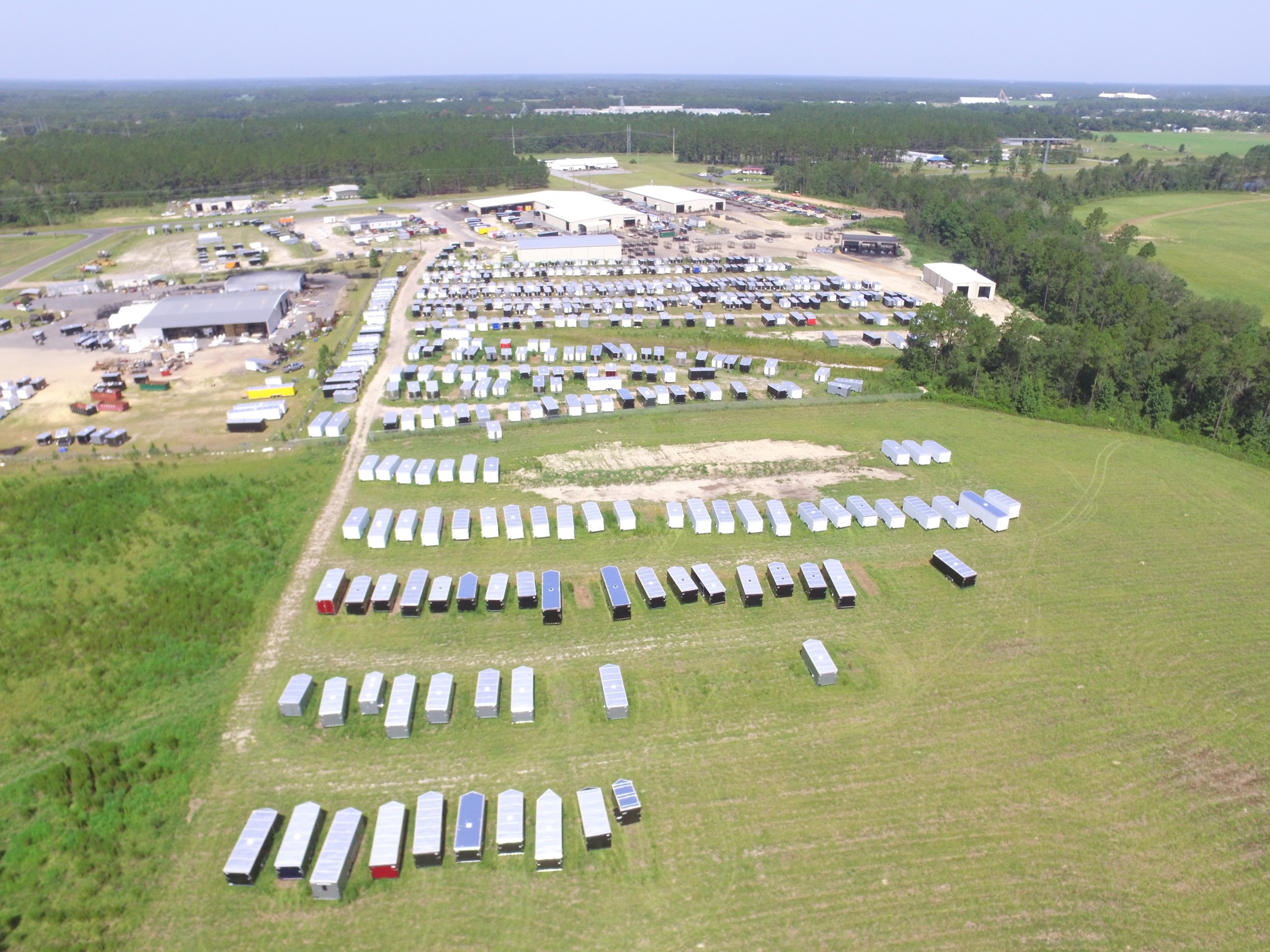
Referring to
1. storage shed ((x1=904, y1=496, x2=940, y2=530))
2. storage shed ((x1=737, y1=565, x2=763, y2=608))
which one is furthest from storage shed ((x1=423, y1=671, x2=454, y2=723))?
storage shed ((x1=904, y1=496, x2=940, y2=530))

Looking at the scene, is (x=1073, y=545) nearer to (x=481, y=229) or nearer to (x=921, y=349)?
(x=921, y=349)

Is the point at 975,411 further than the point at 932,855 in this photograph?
Yes

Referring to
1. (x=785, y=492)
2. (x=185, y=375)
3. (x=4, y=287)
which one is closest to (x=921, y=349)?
(x=785, y=492)

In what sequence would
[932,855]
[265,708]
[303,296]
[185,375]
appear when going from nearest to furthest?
[932,855]
[265,708]
[185,375]
[303,296]

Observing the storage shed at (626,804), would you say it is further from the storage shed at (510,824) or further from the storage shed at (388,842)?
the storage shed at (388,842)

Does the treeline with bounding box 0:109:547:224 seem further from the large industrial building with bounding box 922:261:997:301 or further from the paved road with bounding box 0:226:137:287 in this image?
the large industrial building with bounding box 922:261:997:301
